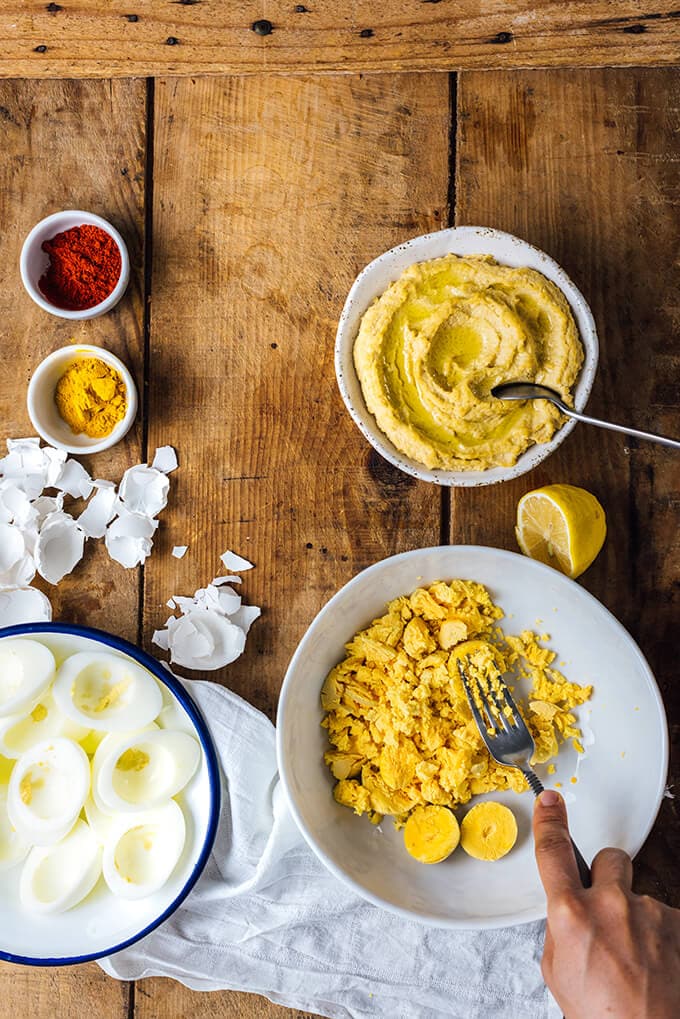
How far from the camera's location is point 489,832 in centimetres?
129

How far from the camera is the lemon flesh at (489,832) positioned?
1285mm

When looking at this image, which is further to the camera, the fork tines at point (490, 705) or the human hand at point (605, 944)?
the fork tines at point (490, 705)

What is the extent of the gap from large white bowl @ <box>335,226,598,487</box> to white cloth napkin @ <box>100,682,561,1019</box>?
17.9 inches

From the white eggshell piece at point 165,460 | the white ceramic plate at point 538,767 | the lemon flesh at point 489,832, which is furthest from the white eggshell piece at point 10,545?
the lemon flesh at point 489,832

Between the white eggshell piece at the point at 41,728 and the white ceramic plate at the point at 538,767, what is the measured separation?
343 millimetres

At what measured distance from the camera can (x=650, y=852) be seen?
4.47ft

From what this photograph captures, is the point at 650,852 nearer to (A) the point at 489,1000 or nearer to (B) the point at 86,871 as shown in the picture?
(A) the point at 489,1000

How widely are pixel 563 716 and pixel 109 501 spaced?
2.48 ft

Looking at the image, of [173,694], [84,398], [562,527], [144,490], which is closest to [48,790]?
Result: [173,694]

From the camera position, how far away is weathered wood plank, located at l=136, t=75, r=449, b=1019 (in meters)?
1.40

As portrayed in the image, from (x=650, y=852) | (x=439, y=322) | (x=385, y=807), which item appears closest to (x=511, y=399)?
(x=439, y=322)

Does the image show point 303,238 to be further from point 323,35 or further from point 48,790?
point 48,790

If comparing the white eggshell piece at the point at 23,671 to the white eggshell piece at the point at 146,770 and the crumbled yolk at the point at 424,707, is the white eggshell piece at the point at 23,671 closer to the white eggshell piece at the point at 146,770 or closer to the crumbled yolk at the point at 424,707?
the white eggshell piece at the point at 146,770

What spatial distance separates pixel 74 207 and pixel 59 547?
1.77 ft
